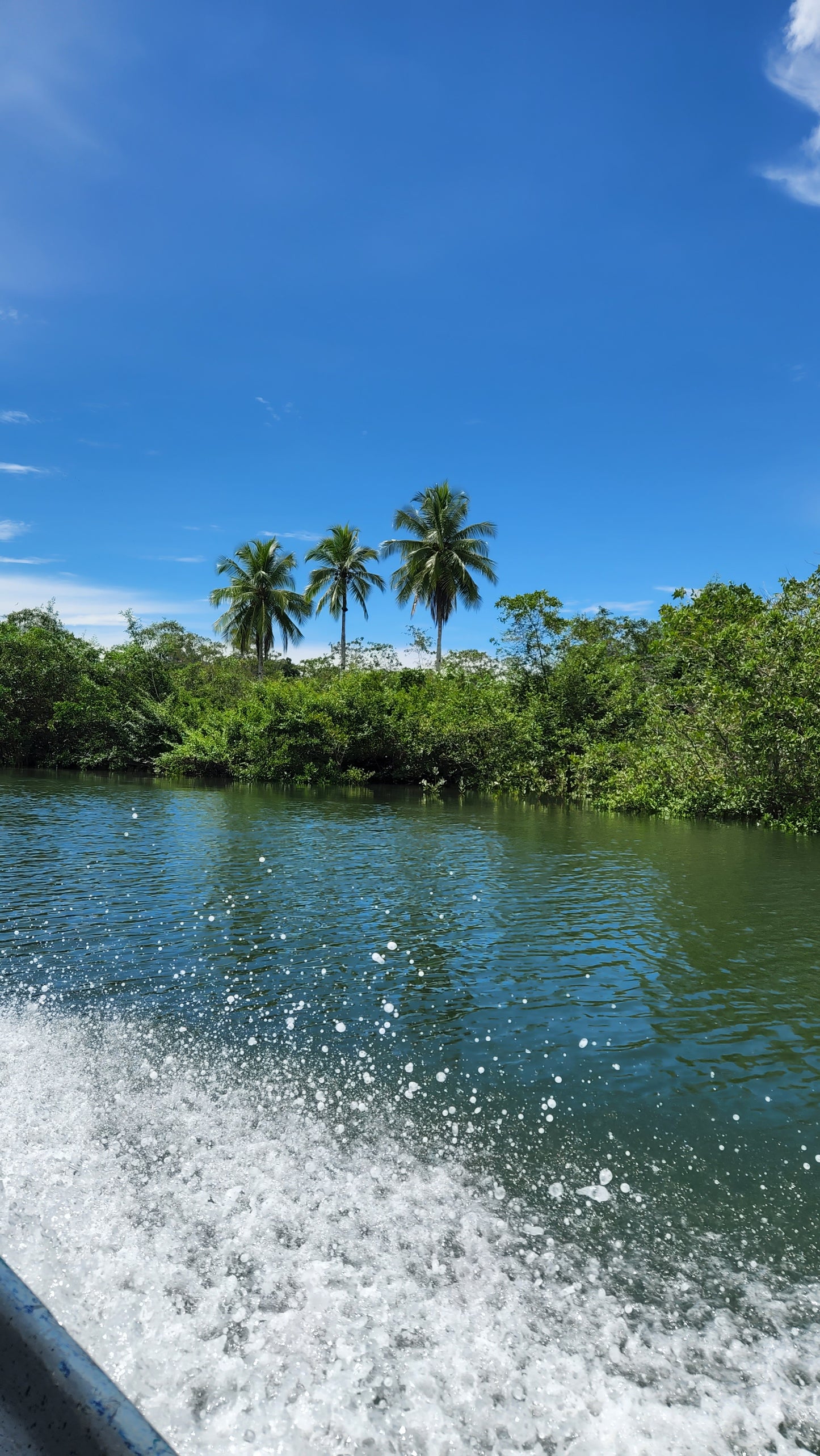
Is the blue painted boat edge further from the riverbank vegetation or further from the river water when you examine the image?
the riverbank vegetation

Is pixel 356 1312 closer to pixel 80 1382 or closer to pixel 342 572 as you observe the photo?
pixel 80 1382

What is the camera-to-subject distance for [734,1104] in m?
5.07

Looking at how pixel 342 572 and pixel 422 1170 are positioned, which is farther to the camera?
pixel 342 572

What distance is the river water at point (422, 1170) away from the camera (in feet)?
9.15

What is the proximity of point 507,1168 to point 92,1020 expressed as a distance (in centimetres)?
342

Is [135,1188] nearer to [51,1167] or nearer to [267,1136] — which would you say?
[51,1167]

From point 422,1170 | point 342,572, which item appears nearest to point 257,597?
point 342,572

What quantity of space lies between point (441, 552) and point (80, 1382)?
4084 cm

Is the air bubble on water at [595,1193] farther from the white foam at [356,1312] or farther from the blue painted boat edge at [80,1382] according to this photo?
the blue painted boat edge at [80,1382]

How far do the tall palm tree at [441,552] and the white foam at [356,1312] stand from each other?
37586 mm

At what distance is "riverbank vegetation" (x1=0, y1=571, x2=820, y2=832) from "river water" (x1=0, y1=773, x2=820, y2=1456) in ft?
37.6

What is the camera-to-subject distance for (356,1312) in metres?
3.13

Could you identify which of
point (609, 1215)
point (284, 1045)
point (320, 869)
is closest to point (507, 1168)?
point (609, 1215)

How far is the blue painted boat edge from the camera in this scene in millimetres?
1000
